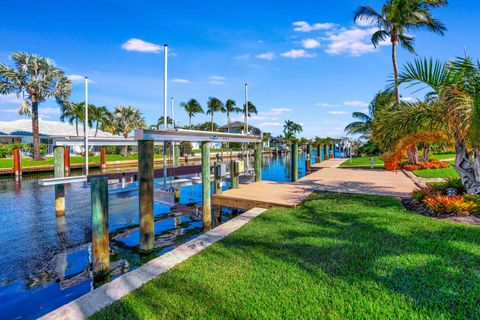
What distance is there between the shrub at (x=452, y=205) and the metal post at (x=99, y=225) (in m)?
7.72

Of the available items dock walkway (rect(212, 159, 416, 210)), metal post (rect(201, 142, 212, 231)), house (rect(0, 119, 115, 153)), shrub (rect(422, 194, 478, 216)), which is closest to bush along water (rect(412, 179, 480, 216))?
shrub (rect(422, 194, 478, 216))

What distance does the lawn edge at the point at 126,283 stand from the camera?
349 centimetres

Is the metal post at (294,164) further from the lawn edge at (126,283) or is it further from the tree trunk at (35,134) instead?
the tree trunk at (35,134)

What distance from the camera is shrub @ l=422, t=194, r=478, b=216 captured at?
658 centimetres

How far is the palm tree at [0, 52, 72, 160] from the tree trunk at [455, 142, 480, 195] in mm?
34227

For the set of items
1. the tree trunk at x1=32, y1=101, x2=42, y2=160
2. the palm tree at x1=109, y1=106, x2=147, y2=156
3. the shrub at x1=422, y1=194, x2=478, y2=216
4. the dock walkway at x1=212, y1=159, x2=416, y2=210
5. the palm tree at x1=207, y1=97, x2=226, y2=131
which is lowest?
the dock walkway at x1=212, y1=159, x2=416, y2=210

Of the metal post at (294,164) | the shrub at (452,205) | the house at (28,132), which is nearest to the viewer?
the shrub at (452,205)

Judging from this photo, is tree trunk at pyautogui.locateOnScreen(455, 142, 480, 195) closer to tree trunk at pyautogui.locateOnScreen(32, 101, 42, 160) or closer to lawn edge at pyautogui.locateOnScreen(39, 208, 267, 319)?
lawn edge at pyautogui.locateOnScreen(39, 208, 267, 319)

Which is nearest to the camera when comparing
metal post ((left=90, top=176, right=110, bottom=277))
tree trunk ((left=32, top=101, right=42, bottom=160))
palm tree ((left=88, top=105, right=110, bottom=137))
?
metal post ((left=90, top=176, right=110, bottom=277))

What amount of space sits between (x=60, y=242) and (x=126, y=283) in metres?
5.63

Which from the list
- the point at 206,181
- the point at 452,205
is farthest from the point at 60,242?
the point at 452,205

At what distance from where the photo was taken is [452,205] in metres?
6.67

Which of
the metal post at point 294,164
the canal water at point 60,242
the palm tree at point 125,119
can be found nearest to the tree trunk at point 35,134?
the canal water at point 60,242

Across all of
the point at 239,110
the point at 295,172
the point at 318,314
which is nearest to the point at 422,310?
the point at 318,314
